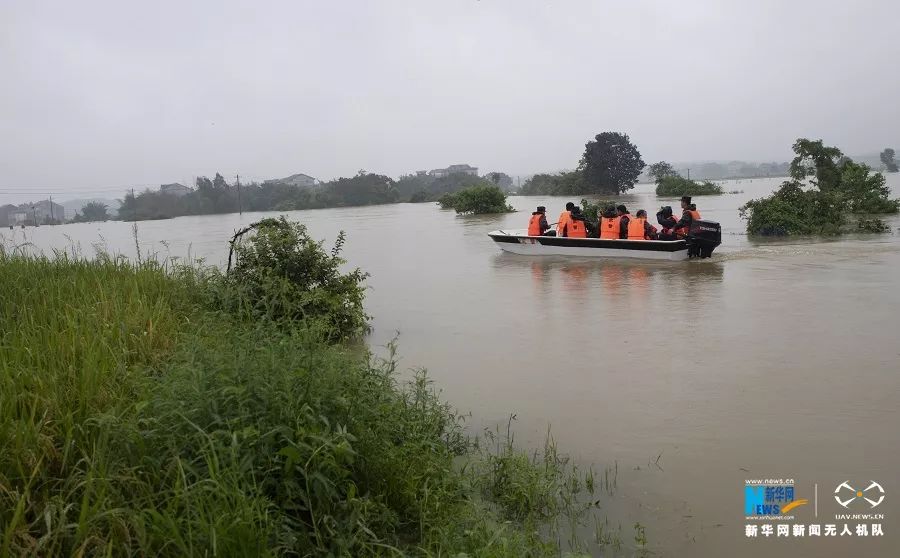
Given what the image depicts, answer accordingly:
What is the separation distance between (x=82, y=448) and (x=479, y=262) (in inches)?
516

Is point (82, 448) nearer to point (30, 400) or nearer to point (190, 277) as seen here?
point (30, 400)

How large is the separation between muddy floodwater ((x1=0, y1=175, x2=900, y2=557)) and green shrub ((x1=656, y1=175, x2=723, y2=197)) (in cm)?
3317

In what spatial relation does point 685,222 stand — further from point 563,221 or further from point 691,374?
point 691,374

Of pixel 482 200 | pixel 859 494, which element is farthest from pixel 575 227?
pixel 482 200

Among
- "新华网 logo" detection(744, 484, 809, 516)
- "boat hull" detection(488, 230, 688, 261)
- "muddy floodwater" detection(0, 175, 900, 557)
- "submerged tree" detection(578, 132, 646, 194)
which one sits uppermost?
"submerged tree" detection(578, 132, 646, 194)

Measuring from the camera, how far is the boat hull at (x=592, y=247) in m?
13.8

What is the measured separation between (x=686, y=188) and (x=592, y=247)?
3381 cm

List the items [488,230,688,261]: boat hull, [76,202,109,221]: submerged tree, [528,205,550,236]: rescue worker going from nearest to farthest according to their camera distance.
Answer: [488,230,688,261]: boat hull < [528,205,550,236]: rescue worker < [76,202,109,221]: submerged tree

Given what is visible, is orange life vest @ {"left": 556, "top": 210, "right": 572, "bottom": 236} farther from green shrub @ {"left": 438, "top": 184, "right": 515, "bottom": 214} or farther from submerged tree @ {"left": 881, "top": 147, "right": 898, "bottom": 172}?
submerged tree @ {"left": 881, "top": 147, "right": 898, "bottom": 172}

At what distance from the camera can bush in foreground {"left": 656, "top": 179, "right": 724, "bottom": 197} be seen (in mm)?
45312

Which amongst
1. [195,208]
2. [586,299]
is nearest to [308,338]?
[586,299]

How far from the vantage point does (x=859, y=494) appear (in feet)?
12.9

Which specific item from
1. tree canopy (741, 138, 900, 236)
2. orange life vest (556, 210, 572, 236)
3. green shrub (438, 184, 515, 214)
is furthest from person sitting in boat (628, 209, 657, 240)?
green shrub (438, 184, 515, 214)

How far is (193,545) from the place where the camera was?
8.47ft
